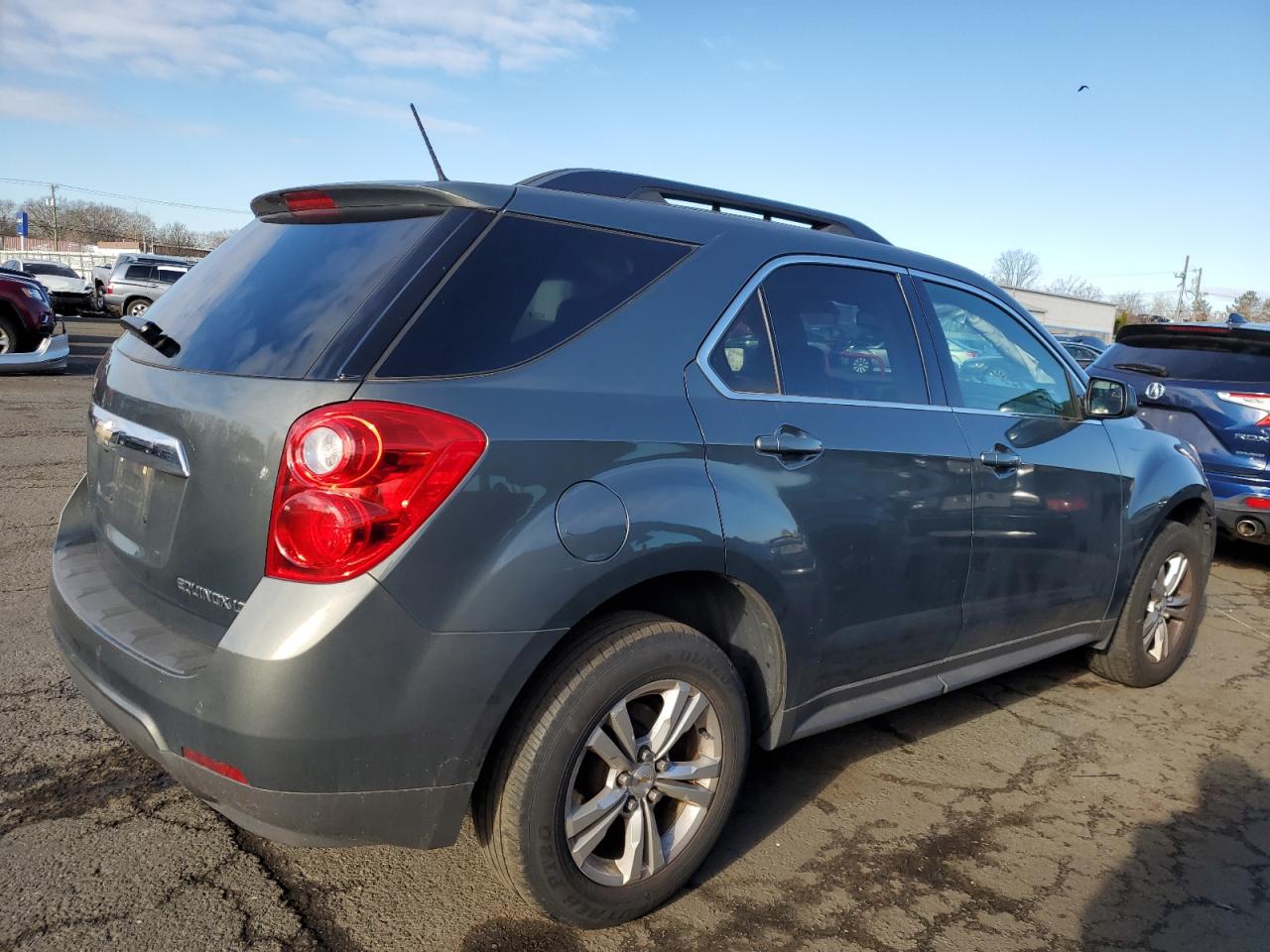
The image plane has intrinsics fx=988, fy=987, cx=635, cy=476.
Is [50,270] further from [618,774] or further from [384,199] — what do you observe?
[618,774]

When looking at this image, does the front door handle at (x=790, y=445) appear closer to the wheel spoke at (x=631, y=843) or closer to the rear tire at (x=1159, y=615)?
the wheel spoke at (x=631, y=843)

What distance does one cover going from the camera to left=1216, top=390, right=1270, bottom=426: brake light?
6254mm

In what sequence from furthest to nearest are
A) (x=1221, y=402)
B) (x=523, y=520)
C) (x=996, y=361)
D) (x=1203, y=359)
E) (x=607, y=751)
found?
1. (x=1203, y=359)
2. (x=1221, y=402)
3. (x=996, y=361)
4. (x=607, y=751)
5. (x=523, y=520)

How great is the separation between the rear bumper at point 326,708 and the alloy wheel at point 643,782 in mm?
329

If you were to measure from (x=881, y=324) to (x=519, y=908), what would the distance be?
207 centimetres

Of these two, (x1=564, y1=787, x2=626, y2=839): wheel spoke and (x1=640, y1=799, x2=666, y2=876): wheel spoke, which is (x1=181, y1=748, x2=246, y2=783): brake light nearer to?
(x1=564, y1=787, x2=626, y2=839): wheel spoke

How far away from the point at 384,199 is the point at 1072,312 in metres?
68.3

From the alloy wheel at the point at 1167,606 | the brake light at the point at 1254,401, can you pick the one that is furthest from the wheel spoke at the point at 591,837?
the brake light at the point at 1254,401

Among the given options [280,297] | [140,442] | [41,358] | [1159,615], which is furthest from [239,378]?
[41,358]

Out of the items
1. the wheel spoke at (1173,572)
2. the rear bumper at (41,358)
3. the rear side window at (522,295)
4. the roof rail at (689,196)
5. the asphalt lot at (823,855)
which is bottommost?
the asphalt lot at (823,855)

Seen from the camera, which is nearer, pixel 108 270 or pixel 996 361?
pixel 996 361

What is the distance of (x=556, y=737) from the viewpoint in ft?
7.30

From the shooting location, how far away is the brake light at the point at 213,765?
2.03 m

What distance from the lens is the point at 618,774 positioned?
241 cm
